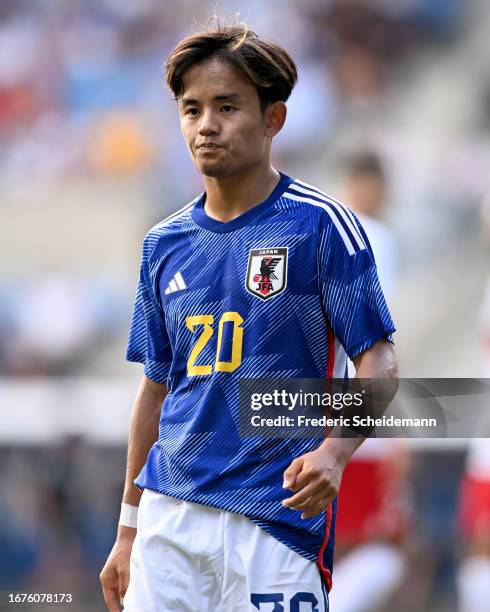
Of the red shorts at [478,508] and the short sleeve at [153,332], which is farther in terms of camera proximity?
the red shorts at [478,508]

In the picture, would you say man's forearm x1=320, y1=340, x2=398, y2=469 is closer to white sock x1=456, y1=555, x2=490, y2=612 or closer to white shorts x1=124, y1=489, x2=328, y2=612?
white shorts x1=124, y1=489, x2=328, y2=612

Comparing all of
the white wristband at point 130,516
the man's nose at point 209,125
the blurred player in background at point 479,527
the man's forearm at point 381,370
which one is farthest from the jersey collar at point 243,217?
Answer: the blurred player in background at point 479,527

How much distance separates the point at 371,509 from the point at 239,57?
13.1 feet

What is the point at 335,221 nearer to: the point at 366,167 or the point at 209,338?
the point at 209,338

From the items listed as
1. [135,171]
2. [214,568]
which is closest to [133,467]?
[214,568]

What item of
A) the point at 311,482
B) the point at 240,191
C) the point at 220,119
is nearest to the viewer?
the point at 311,482

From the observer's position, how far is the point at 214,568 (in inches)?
113

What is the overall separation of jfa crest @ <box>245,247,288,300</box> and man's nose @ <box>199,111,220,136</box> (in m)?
0.32

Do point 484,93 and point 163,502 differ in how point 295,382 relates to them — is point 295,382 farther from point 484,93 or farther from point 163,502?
point 484,93

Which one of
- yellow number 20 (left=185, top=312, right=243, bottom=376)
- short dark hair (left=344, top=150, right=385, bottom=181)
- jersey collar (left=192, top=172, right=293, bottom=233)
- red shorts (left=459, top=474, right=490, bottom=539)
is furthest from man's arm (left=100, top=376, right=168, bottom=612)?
→ red shorts (left=459, top=474, right=490, bottom=539)

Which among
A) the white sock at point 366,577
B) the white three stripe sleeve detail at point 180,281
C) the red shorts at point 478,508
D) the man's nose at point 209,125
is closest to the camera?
the man's nose at point 209,125

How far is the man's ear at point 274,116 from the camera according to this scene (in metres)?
3.08

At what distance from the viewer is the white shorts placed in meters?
2.82

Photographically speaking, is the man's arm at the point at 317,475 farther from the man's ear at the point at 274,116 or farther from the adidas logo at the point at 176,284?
the man's ear at the point at 274,116
